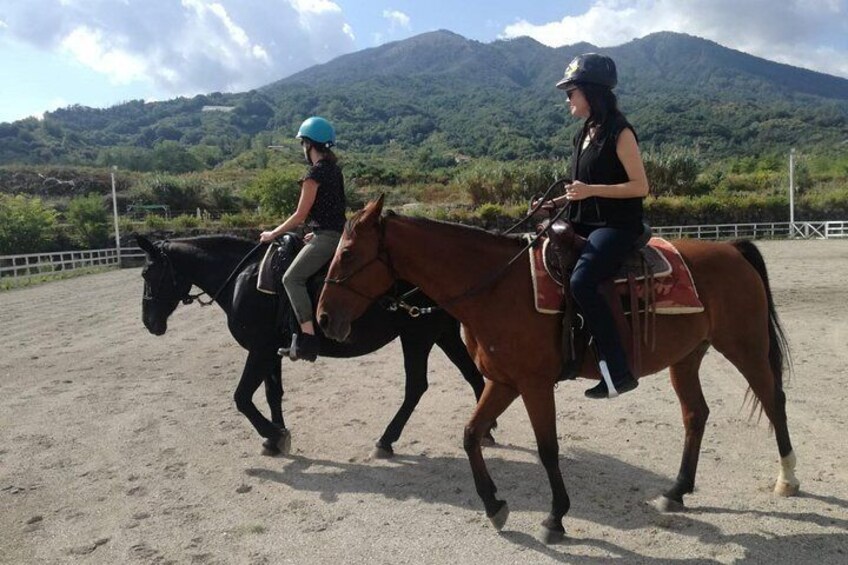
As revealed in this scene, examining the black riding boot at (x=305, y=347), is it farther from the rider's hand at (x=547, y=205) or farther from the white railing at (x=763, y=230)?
the white railing at (x=763, y=230)

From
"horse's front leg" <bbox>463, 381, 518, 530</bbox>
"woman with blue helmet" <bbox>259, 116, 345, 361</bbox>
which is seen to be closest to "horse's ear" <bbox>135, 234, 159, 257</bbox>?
"woman with blue helmet" <bbox>259, 116, 345, 361</bbox>

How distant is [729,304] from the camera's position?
4207 mm

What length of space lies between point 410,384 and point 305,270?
1436 millimetres

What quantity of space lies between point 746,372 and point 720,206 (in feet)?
141

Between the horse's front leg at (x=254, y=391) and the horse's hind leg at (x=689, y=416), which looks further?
the horse's front leg at (x=254, y=391)

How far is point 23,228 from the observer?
35938mm

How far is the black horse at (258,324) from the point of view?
5.32 m

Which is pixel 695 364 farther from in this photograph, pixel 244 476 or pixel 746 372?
pixel 244 476

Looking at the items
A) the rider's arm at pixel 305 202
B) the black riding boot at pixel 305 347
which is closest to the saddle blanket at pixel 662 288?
the rider's arm at pixel 305 202

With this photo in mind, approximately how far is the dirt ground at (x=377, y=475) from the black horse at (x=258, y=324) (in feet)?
1.37

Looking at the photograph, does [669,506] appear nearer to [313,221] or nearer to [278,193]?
[313,221]

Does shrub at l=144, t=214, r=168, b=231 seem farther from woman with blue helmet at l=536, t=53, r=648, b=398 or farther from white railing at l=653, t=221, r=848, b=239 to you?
woman with blue helmet at l=536, t=53, r=648, b=398

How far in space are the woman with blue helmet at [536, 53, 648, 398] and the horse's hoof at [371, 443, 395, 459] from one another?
2.18 m

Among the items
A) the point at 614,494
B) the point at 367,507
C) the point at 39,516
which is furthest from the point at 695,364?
the point at 39,516
